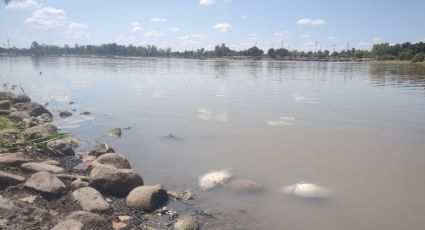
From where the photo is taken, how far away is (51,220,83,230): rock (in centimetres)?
616

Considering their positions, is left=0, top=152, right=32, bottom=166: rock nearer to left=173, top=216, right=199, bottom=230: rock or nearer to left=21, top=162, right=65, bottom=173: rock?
left=21, top=162, right=65, bottom=173: rock

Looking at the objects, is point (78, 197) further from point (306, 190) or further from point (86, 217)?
point (306, 190)

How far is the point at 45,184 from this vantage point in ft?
26.2

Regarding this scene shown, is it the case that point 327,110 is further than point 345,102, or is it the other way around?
point 345,102

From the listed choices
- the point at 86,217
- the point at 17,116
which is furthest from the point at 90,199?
the point at 17,116

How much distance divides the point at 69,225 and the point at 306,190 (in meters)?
5.63

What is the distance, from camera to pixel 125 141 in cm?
1463

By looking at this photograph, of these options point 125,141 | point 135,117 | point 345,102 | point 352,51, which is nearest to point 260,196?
point 125,141

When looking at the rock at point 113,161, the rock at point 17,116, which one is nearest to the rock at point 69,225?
the rock at point 113,161

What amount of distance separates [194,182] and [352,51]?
167507mm

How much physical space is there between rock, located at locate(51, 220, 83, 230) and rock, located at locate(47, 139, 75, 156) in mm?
5771

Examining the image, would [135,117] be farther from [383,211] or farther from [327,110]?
[383,211]

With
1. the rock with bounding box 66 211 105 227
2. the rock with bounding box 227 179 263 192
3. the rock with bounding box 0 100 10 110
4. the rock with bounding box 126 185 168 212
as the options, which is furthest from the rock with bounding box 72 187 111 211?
the rock with bounding box 0 100 10 110

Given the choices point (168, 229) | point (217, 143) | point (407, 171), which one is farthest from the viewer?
point (217, 143)
